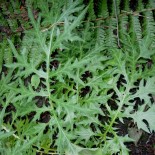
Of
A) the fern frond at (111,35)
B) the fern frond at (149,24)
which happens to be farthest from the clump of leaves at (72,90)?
the fern frond at (149,24)

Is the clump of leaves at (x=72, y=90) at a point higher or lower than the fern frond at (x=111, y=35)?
lower

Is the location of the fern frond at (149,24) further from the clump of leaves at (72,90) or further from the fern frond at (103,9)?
the fern frond at (103,9)

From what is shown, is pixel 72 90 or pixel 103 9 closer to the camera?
pixel 72 90

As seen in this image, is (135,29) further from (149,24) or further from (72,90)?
(72,90)

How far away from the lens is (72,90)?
90.9 inches

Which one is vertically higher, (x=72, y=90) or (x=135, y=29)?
(x=135, y=29)

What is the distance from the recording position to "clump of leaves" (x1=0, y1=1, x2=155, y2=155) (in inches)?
85.5

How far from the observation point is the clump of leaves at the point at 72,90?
85.5 inches

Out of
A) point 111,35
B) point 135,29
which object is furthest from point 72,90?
point 135,29

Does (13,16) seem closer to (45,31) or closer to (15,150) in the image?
(45,31)

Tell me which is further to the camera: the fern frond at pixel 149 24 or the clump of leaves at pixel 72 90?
the fern frond at pixel 149 24

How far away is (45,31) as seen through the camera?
94.1 inches

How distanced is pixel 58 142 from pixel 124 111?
0.54 m

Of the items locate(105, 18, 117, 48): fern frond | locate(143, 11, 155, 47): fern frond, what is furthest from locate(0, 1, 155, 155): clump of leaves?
locate(143, 11, 155, 47): fern frond
